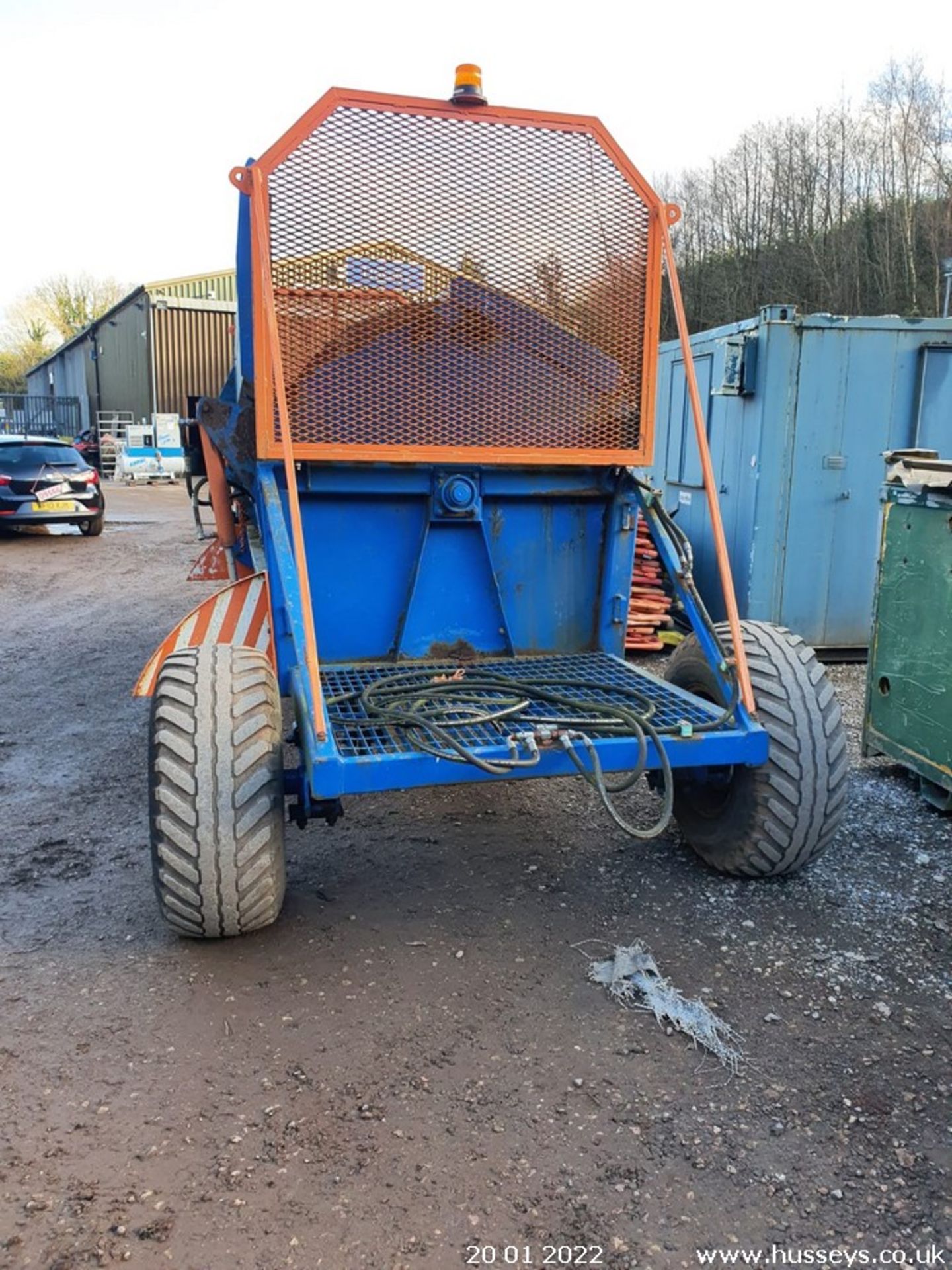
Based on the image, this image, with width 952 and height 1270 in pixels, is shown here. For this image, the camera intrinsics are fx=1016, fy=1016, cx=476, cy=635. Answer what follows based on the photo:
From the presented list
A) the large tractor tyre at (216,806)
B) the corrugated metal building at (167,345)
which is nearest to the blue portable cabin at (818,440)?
the large tractor tyre at (216,806)

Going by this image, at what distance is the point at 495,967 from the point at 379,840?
3.93 ft

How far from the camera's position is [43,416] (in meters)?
42.7

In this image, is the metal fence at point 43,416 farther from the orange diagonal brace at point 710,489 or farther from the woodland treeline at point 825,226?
the orange diagonal brace at point 710,489

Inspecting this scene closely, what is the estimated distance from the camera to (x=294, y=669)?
3.70 metres

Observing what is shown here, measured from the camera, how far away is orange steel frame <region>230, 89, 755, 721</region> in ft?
12.0

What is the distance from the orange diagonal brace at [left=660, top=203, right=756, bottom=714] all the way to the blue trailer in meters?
0.02

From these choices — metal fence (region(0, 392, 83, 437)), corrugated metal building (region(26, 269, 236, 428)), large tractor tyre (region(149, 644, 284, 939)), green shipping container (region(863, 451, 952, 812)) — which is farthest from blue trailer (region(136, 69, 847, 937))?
metal fence (region(0, 392, 83, 437))

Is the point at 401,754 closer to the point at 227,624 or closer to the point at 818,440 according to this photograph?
the point at 227,624

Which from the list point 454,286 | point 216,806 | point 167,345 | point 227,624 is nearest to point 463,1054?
point 216,806

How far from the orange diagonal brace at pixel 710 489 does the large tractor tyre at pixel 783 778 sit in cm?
12

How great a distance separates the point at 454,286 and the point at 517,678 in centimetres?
163

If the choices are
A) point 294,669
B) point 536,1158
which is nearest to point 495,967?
point 536,1158

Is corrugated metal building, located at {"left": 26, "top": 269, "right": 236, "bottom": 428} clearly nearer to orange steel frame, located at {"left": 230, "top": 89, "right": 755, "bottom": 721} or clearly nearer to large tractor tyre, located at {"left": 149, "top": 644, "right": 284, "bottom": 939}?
orange steel frame, located at {"left": 230, "top": 89, "right": 755, "bottom": 721}

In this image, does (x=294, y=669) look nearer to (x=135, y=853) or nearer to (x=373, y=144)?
(x=135, y=853)
